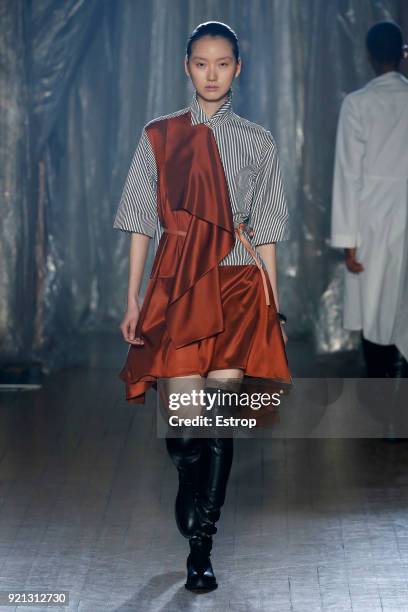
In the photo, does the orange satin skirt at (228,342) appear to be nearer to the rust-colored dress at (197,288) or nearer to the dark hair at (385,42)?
the rust-colored dress at (197,288)

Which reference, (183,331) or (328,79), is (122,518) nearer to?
(183,331)

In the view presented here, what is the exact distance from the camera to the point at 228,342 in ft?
10.3

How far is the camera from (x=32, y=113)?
18.3 feet

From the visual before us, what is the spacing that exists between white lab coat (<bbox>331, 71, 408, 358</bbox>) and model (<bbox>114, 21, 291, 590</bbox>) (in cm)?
159

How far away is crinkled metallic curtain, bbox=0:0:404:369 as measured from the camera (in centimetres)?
555

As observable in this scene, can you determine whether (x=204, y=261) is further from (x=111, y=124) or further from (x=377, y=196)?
(x=111, y=124)

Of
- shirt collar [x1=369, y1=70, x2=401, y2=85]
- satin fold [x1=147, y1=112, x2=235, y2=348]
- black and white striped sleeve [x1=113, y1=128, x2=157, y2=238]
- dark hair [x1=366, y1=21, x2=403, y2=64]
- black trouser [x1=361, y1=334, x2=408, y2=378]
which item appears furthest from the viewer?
black trouser [x1=361, y1=334, x2=408, y2=378]

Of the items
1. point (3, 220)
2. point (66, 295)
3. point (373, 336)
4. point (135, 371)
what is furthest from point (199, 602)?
point (66, 295)

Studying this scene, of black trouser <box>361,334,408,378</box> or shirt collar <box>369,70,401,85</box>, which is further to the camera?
black trouser <box>361,334,408,378</box>

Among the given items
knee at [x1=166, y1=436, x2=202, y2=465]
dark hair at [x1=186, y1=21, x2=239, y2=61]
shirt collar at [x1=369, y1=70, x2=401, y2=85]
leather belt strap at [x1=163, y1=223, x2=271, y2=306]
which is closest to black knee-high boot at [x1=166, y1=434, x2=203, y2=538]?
knee at [x1=166, y1=436, x2=202, y2=465]

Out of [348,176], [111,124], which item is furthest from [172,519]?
[111,124]

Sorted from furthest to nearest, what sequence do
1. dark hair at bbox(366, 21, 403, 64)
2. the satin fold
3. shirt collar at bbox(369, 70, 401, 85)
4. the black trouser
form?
the black trouser, shirt collar at bbox(369, 70, 401, 85), dark hair at bbox(366, 21, 403, 64), the satin fold

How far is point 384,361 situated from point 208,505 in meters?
1.93

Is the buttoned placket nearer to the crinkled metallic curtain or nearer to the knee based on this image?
the knee
